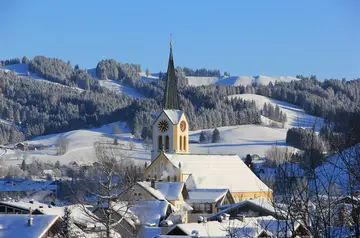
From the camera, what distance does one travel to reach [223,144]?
635 feet

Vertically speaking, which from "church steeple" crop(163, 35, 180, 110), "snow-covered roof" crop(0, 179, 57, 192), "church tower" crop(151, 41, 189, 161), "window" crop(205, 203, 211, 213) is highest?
"church steeple" crop(163, 35, 180, 110)

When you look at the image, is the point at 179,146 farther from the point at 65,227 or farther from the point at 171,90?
the point at 65,227

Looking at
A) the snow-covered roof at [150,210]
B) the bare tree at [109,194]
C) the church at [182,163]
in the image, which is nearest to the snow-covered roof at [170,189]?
the church at [182,163]

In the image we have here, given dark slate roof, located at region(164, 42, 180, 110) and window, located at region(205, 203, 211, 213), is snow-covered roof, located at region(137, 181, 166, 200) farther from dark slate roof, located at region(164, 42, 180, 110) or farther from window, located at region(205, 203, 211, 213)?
dark slate roof, located at region(164, 42, 180, 110)

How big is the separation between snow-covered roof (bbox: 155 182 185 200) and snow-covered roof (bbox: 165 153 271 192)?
413 cm

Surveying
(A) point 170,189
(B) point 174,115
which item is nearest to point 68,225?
(A) point 170,189

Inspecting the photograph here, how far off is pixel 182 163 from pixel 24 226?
37.7 metres

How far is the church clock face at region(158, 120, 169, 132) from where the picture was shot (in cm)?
7850

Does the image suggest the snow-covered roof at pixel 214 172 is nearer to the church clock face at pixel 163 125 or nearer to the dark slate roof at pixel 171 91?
the church clock face at pixel 163 125

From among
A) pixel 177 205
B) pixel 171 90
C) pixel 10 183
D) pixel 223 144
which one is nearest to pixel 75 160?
pixel 223 144

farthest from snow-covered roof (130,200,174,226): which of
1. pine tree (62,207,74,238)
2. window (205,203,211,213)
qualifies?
pine tree (62,207,74,238)

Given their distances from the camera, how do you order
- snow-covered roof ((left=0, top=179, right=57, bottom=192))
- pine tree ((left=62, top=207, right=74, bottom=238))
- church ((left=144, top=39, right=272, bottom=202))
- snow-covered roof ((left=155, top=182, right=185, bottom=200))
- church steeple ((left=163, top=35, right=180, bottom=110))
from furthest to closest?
snow-covered roof ((left=0, top=179, right=57, bottom=192)) → church steeple ((left=163, top=35, right=180, bottom=110)) → church ((left=144, top=39, right=272, bottom=202)) → snow-covered roof ((left=155, top=182, right=185, bottom=200)) → pine tree ((left=62, top=207, right=74, bottom=238))

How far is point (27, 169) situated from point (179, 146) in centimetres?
10244

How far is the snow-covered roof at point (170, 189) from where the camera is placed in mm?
67625
